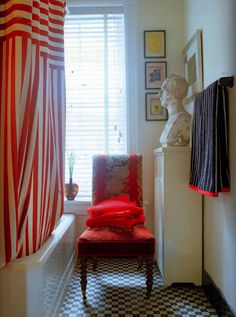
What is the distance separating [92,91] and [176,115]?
38.8 inches

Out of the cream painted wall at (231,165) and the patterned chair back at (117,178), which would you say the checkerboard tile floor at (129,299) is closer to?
the cream painted wall at (231,165)

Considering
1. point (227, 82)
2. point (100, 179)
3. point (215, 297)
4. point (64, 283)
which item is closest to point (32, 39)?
point (227, 82)

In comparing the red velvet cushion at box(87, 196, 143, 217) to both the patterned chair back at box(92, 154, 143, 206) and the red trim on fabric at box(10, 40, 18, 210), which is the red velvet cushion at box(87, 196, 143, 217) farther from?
the red trim on fabric at box(10, 40, 18, 210)

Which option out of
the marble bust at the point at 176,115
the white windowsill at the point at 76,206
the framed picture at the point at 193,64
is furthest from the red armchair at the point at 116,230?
the framed picture at the point at 193,64

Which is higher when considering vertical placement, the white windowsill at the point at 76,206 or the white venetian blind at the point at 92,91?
the white venetian blind at the point at 92,91

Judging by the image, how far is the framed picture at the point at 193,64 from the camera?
2.23 meters

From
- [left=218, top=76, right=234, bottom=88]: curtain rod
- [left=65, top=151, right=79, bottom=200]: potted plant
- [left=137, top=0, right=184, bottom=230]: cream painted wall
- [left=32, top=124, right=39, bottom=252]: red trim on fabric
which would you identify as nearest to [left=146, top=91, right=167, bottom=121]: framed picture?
[left=137, top=0, right=184, bottom=230]: cream painted wall

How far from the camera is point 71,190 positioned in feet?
9.10

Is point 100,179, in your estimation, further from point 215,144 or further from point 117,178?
point 215,144

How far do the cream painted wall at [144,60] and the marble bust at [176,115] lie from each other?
472 millimetres


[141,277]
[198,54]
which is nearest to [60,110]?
[198,54]

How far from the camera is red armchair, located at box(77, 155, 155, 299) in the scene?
198 cm

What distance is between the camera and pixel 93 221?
2.16 meters

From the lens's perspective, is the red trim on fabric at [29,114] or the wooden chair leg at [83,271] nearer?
the red trim on fabric at [29,114]
